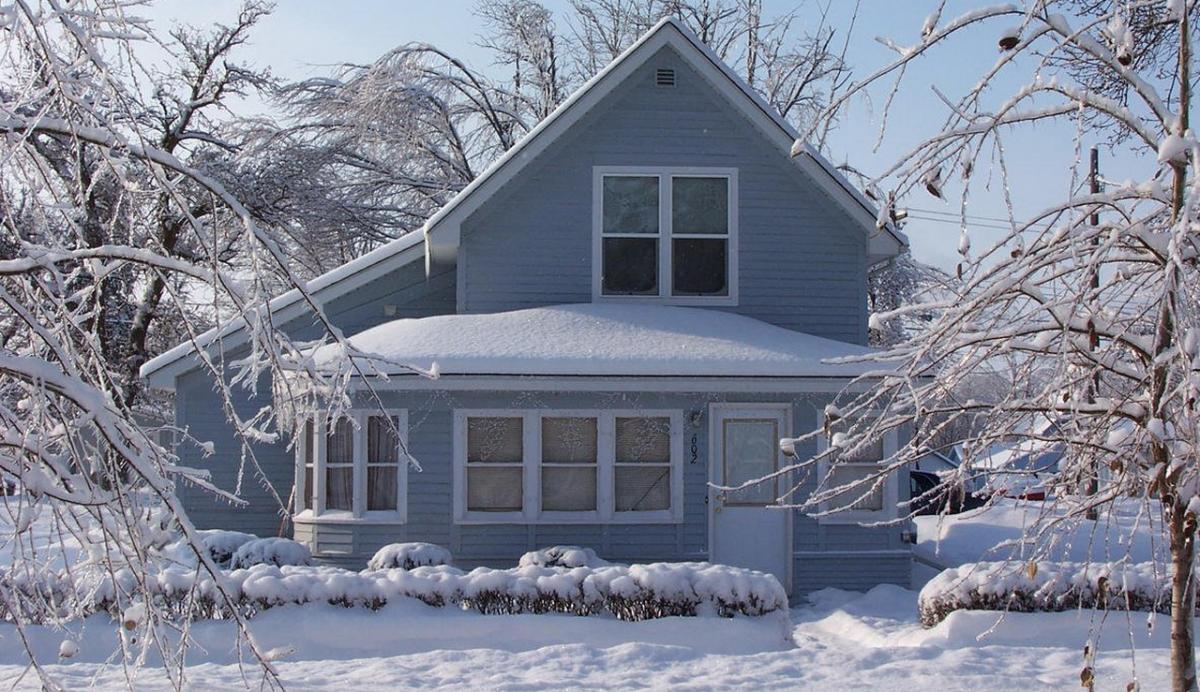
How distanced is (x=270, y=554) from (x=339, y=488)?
4.48ft

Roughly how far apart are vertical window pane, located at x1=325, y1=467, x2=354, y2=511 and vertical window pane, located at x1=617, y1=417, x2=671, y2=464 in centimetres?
318

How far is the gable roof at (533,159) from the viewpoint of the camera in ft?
50.2

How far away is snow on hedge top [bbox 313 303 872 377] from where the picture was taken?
44.9ft

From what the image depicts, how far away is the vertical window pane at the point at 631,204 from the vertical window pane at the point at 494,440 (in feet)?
10.1

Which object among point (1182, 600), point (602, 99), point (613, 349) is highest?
point (602, 99)

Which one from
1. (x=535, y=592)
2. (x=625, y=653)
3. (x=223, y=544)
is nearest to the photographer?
(x=625, y=653)

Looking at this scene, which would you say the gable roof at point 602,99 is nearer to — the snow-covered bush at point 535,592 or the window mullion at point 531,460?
the window mullion at point 531,460

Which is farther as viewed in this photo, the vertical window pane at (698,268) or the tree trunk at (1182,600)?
the vertical window pane at (698,268)

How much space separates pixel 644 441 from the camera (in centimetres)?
1455

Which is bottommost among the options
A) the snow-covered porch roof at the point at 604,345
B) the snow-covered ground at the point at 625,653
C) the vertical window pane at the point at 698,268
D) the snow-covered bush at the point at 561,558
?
the snow-covered ground at the point at 625,653

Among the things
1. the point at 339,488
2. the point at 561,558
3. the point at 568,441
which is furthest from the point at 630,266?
the point at 339,488

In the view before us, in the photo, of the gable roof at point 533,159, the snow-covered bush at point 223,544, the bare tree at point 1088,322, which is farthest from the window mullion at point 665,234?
the bare tree at point 1088,322

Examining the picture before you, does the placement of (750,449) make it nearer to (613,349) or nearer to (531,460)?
(613,349)

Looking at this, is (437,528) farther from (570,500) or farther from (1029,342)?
(1029,342)
